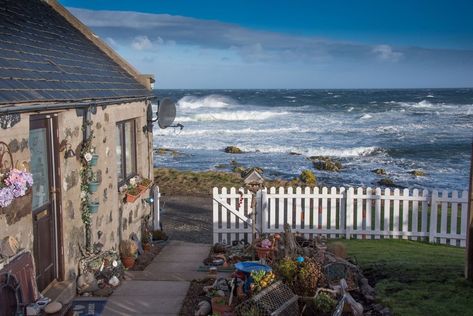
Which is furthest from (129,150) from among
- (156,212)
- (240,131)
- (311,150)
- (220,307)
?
(240,131)

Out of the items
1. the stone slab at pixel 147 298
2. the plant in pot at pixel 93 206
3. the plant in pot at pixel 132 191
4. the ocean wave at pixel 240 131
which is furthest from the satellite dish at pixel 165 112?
the ocean wave at pixel 240 131

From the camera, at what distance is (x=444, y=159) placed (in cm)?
2753

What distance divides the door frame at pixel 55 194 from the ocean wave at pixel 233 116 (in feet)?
139

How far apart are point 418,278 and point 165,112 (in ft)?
21.2

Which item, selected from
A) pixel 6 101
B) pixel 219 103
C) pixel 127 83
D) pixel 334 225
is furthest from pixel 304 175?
pixel 219 103

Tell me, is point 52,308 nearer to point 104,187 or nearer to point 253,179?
point 104,187

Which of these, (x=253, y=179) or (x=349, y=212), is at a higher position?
(x=253, y=179)

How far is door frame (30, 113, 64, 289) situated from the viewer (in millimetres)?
6559

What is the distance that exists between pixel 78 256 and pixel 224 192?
4.11 meters

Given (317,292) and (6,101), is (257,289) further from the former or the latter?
(6,101)

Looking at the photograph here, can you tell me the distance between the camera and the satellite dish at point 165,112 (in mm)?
11242

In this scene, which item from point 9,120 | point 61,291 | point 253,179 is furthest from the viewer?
point 253,179

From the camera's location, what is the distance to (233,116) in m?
54.4

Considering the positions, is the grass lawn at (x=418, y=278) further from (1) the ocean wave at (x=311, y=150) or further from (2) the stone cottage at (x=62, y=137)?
(1) the ocean wave at (x=311, y=150)
